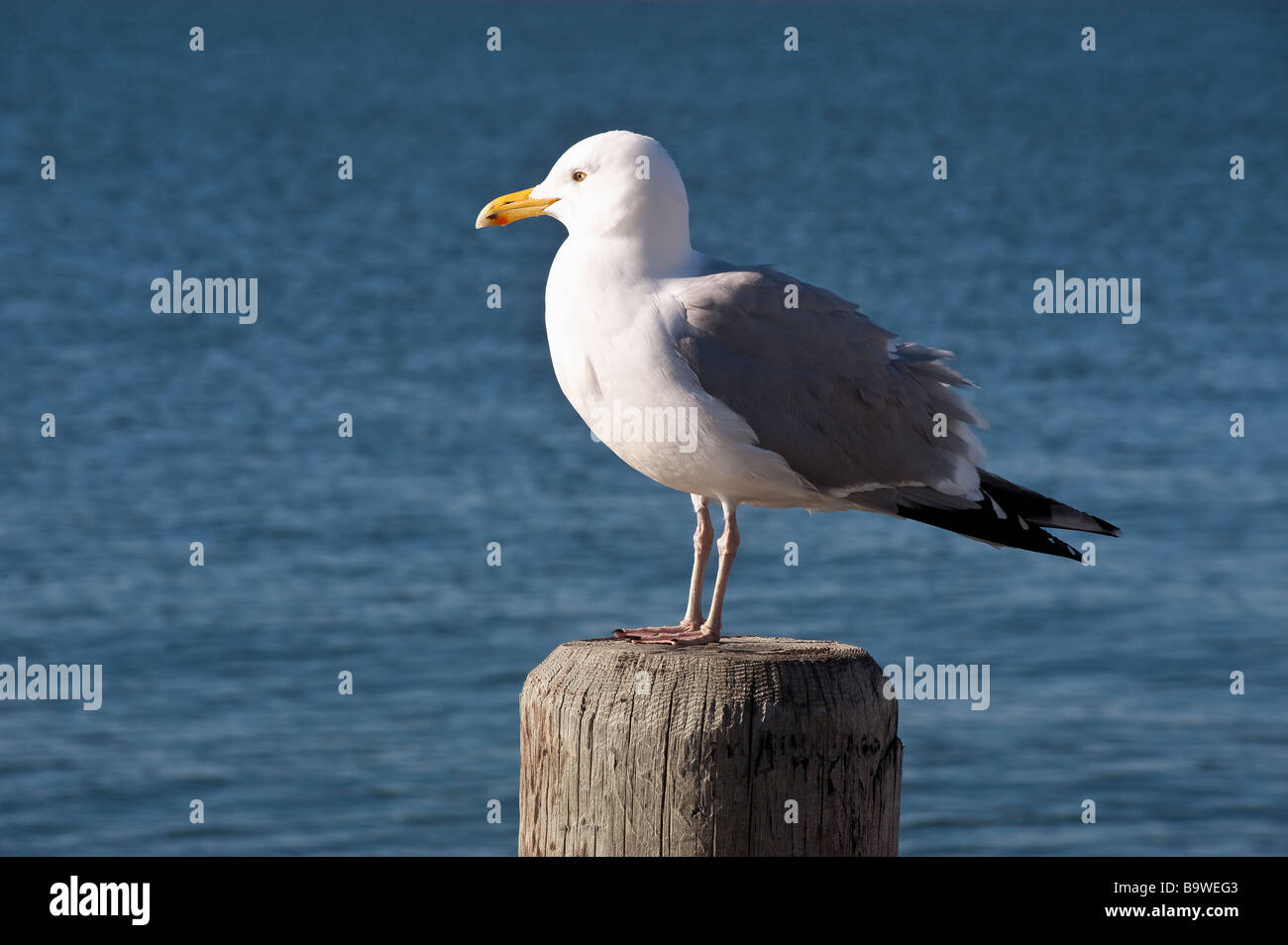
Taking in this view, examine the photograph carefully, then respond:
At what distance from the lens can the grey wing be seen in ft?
16.6

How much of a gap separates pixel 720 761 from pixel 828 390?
1.61 m

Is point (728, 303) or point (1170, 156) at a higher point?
point (1170, 156)

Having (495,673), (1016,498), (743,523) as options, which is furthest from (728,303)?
(743,523)

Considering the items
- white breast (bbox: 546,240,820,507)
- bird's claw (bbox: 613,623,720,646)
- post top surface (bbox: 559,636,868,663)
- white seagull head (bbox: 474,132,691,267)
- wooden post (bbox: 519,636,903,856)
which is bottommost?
wooden post (bbox: 519,636,903,856)

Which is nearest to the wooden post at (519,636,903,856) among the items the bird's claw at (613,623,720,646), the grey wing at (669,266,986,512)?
the bird's claw at (613,623,720,646)

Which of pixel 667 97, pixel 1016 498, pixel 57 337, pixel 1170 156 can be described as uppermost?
pixel 667 97

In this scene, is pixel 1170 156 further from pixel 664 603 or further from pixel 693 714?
pixel 693 714

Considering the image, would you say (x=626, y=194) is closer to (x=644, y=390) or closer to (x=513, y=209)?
(x=513, y=209)

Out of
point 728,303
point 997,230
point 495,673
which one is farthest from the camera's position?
point 997,230

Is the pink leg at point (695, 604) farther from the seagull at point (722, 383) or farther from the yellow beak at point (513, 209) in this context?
the yellow beak at point (513, 209)

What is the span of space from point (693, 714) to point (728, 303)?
145 centimetres

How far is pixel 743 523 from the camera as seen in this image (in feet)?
45.3

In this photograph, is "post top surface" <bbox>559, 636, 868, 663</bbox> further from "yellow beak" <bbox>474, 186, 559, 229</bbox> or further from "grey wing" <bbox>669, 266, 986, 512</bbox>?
"yellow beak" <bbox>474, 186, 559, 229</bbox>

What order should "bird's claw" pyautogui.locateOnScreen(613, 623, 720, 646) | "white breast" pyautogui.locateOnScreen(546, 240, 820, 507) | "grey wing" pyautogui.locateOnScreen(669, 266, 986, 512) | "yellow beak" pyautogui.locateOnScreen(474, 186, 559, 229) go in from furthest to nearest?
"yellow beak" pyautogui.locateOnScreen(474, 186, 559, 229) → "grey wing" pyautogui.locateOnScreen(669, 266, 986, 512) → "white breast" pyautogui.locateOnScreen(546, 240, 820, 507) → "bird's claw" pyautogui.locateOnScreen(613, 623, 720, 646)
